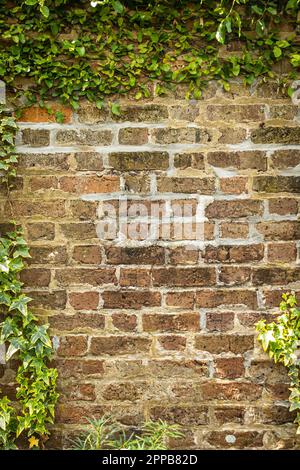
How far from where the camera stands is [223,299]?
2.47 metres

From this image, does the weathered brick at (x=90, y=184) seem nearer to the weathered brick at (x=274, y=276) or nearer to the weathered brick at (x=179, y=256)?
the weathered brick at (x=179, y=256)

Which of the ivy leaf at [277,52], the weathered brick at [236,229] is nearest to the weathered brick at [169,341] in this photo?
the weathered brick at [236,229]

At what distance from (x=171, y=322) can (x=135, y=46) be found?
4.68 feet

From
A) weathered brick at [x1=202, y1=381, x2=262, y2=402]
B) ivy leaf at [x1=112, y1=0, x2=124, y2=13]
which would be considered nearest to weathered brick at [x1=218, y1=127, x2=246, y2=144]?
ivy leaf at [x1=112, y1=0, x2=124, y2=13]

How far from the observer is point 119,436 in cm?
249

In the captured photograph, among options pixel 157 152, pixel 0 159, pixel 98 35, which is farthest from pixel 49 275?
pixel 98 35

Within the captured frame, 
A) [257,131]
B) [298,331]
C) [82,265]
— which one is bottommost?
[298,331]

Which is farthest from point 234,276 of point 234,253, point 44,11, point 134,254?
point 44,11

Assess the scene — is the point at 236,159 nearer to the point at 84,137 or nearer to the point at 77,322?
the point at 84,137

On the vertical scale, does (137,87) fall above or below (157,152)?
above

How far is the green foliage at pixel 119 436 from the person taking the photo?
2.38m

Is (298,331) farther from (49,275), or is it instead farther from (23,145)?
(23,145)

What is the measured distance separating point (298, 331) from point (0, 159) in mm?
1764

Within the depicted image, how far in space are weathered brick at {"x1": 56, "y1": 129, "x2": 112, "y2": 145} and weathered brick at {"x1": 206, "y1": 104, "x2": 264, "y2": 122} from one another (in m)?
0.54
